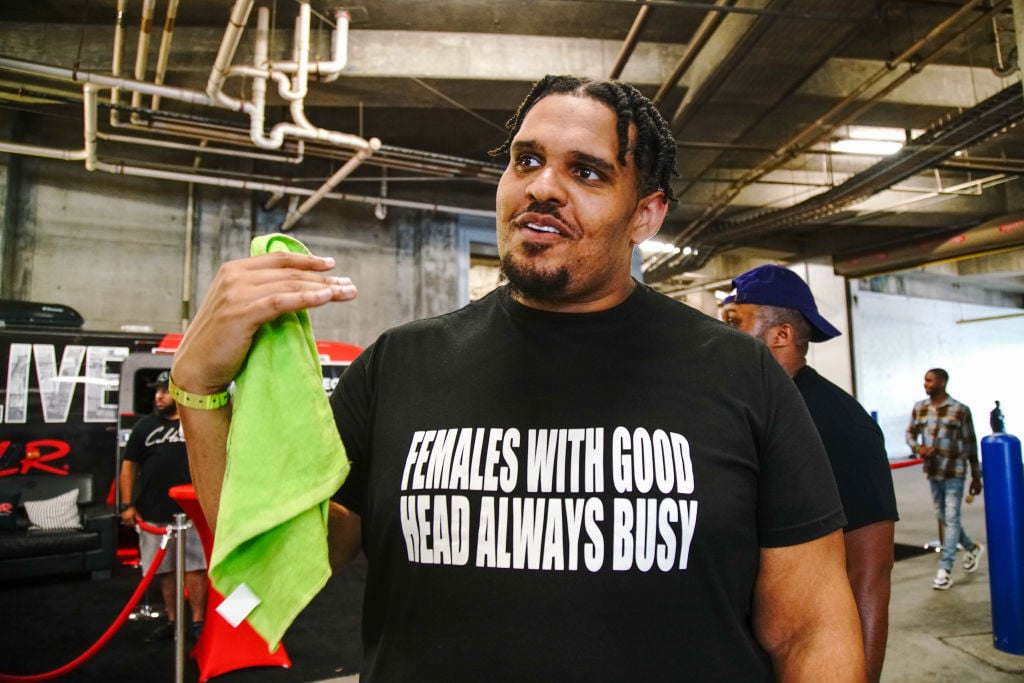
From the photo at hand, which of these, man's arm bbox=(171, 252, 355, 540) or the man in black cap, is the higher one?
man's arm bbox=(171, 252, 355, 540)

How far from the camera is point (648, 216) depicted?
1.43 meters

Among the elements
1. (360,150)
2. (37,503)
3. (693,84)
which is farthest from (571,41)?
(37,503)

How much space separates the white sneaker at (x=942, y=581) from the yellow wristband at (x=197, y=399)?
6.35m

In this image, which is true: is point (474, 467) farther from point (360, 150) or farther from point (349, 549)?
point (360, 150)

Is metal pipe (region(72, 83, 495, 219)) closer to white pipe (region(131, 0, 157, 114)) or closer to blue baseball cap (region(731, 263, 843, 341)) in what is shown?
white pipe (region(131, 0, 157, 114))

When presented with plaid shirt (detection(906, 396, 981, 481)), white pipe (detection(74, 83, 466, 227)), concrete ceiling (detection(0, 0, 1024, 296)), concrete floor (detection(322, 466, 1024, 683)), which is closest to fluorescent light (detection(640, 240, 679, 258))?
concrete ceiling (detection(0, 0, 1024, 296))

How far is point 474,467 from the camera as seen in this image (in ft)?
3.66

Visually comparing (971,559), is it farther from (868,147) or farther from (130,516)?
(130,516)

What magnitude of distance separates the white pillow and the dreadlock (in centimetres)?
690

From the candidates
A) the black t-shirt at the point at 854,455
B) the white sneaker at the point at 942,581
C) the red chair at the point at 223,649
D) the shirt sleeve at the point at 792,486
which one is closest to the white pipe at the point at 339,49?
the red chair at the point at 223,649

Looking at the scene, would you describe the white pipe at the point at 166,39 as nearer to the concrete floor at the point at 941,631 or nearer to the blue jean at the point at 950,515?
the concrete floor at the point at 941,631

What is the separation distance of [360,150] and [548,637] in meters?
6.04

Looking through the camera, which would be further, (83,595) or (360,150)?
(360,150)

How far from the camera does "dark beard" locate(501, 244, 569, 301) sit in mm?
1227
